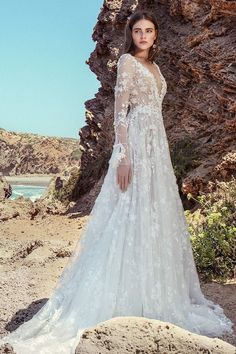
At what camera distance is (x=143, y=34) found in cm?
435

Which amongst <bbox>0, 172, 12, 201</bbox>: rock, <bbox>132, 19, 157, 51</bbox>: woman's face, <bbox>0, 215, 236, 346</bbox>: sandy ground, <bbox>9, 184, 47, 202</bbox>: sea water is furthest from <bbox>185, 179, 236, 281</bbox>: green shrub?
<bbox>9, 184, 47, 202</bbox>: sea water

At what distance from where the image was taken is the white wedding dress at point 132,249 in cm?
410

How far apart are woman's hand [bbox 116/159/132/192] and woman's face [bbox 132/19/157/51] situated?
37.1 inches

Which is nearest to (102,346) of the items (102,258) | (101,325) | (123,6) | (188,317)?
(101,325)

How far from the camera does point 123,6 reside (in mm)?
17266

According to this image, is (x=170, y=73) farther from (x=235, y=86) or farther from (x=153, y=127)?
(x=153, y=127)

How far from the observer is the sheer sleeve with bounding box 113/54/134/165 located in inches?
167

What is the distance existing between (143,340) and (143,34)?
2350 millimetres

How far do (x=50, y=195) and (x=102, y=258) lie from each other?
57.1 ft

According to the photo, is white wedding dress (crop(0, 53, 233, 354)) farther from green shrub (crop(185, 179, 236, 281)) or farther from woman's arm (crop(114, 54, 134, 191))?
green shrub (crop(185, 179, 236, 281))

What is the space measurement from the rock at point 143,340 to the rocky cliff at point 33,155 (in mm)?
70736

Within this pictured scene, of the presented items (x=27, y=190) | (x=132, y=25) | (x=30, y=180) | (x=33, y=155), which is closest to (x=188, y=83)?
(x=132, y=25)

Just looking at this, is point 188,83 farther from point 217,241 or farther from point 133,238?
point 133,238

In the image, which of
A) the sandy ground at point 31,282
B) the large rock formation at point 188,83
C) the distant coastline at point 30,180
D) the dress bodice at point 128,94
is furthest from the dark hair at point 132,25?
the distant coastline at point 30,180
